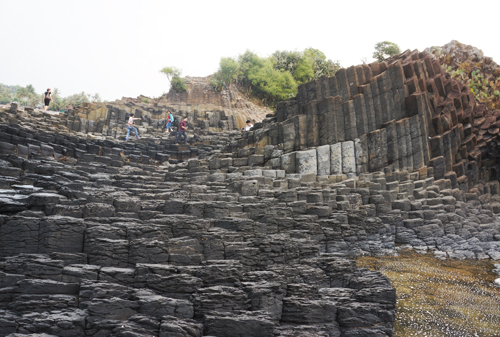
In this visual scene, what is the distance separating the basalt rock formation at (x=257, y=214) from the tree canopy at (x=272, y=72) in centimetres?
1921

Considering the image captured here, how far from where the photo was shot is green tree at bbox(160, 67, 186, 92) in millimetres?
44281

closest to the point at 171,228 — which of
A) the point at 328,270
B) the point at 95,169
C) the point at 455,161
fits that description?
the point at 328,270

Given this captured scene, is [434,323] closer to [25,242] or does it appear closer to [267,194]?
[267,194]

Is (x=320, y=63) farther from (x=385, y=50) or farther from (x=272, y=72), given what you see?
(x=385, y=50)

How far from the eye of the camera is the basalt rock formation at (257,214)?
550cm

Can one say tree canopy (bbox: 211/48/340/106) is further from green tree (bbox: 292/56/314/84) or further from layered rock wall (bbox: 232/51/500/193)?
layered rock wall (bbox: 232/51/500/193)

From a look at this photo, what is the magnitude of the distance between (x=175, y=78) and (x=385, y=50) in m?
25.3

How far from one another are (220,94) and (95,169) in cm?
3097

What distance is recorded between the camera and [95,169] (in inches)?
564

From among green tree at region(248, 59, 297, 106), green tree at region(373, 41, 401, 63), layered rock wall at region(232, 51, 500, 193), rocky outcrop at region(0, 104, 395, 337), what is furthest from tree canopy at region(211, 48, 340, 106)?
rocky outcrop at region(0, 104, 395, 337)

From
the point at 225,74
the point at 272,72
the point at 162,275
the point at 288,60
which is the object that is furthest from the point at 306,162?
the point at 288,60

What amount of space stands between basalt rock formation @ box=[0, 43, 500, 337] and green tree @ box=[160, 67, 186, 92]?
19169mm

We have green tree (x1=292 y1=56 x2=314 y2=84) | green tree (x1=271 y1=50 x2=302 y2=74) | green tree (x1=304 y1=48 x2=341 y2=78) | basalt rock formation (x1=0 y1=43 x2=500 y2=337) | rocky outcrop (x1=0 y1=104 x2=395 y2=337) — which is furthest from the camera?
green tree (x1=271 y1=50 x2=302 y2=74)

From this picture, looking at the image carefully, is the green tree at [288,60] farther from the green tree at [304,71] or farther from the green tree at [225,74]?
the green tree at [225,74]
